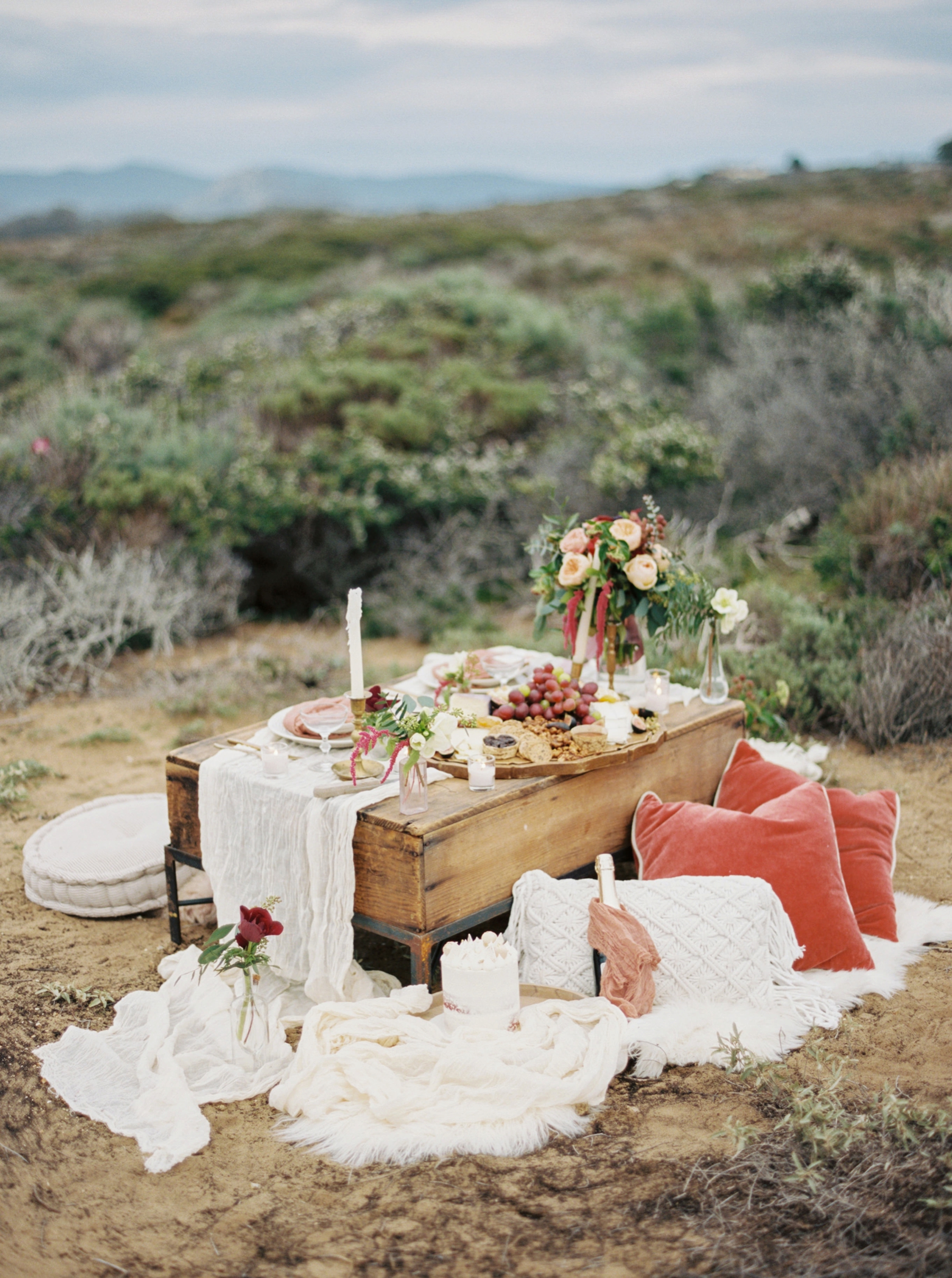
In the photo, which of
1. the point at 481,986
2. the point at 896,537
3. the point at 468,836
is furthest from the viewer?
the point at 896,537

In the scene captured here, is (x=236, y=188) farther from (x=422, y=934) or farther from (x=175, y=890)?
(x=422, y=934)

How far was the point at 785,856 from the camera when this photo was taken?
376cm

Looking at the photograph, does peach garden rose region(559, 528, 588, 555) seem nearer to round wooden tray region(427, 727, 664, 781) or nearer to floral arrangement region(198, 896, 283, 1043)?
round wooden tray region(427, 727, 664, 781)

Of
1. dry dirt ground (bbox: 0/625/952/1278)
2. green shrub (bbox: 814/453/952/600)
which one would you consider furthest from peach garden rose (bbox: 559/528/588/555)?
green shrub (bbox: 814/453/952/600)

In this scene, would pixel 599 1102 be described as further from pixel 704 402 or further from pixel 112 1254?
pixel 704 402

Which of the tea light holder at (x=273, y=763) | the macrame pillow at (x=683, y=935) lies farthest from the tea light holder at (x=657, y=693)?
the tea light holder at (x=273, y=763)

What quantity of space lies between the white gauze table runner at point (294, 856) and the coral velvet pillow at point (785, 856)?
864 mm

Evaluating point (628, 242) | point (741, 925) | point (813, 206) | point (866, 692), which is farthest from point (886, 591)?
point (813, 206)

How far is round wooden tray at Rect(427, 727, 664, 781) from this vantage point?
3615 mm

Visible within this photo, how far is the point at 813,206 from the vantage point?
82.6 ft

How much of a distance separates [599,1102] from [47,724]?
183 inches

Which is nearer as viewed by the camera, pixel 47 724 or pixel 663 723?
pixel 663 723

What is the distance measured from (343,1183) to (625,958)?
3.52 ft

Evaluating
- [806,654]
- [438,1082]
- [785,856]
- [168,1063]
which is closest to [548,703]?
[785,856]
